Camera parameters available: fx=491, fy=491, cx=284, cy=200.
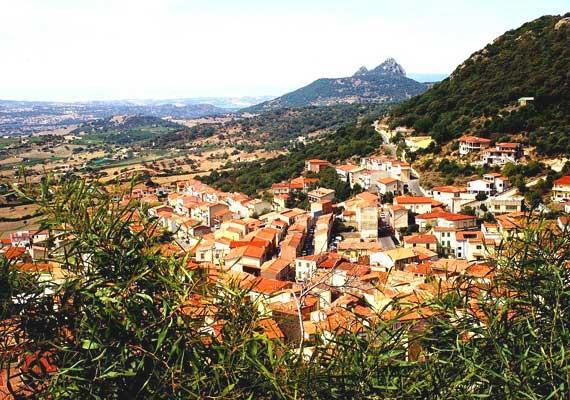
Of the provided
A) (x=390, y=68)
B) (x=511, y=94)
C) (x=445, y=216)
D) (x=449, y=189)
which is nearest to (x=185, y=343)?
(x=445, y=216)

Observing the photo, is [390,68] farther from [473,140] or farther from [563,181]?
[563,181]

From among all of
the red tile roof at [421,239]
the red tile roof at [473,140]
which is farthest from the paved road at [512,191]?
the red tile roof at [421,239]

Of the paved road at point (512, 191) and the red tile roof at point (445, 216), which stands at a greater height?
the paved road at point (512, 191)

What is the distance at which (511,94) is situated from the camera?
119 feet

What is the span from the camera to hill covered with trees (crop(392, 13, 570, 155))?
31.8 m

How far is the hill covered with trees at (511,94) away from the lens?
31.8 meters

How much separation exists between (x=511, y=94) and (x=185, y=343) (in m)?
39.1

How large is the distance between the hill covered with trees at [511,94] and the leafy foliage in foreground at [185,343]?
2890 centimetres

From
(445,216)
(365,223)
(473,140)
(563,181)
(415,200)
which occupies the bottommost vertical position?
(365,223)

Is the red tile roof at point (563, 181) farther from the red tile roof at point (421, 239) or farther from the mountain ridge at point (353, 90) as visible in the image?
the mountain ridge at point (353, 90)

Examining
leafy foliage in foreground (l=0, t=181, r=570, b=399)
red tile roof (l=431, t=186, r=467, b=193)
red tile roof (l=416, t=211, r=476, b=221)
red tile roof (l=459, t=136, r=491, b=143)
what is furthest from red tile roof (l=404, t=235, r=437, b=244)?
leafy foliage in foreground (l=0, t=181, r=570, b=399)

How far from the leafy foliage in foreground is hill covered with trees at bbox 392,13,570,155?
94.8 ft

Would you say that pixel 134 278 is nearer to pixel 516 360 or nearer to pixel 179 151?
pixel 516 360

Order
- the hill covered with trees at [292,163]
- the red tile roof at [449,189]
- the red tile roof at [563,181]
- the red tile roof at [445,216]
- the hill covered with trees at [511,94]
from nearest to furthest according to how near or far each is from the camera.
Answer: the red tile roof at [445,216], the red tile roof at [563,181], the red tile roof at [449,189], the hill covered with trees at [511,94], the hill covered with trees at [292,163]
